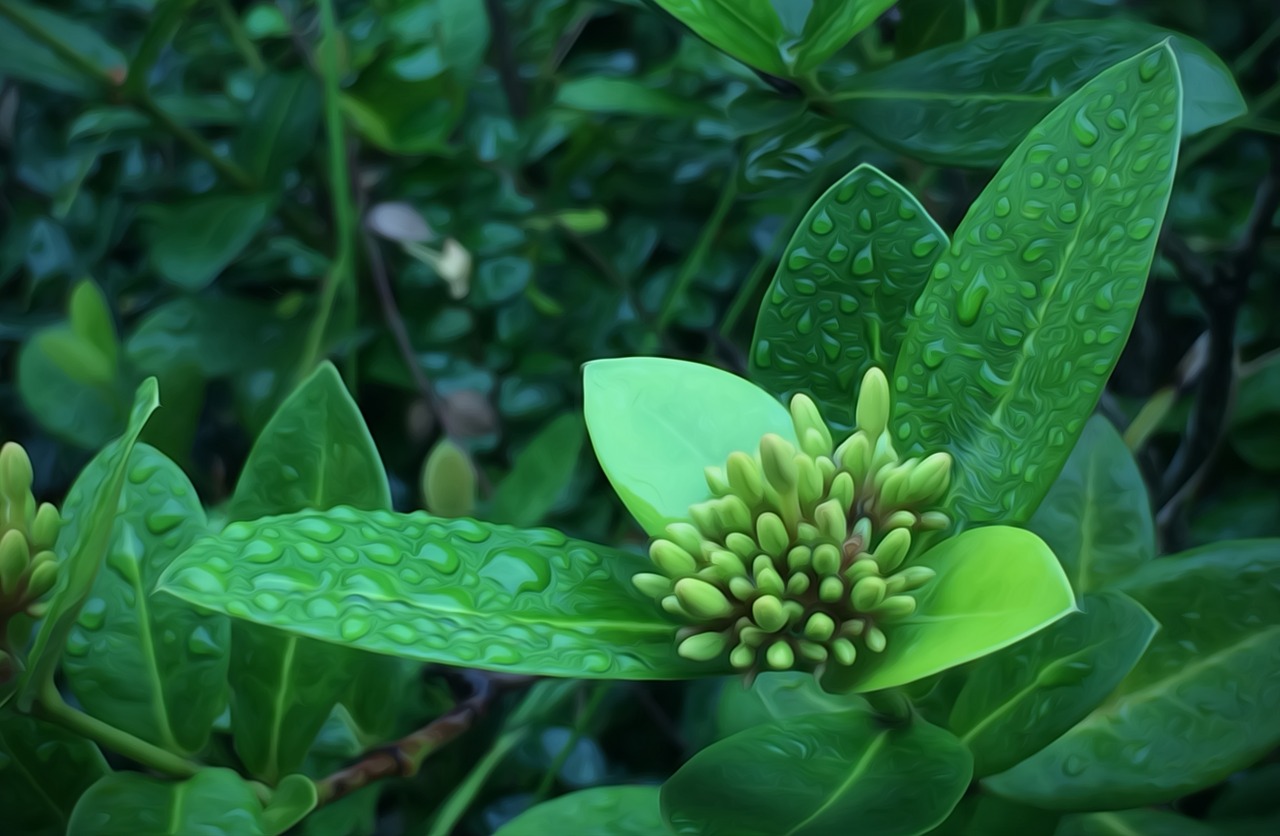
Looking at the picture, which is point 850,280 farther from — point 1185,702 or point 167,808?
point 167,808

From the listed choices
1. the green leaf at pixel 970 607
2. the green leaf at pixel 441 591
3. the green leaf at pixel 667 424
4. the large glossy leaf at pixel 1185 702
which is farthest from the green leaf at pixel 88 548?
the large glossy leaf at pixel 1185 702

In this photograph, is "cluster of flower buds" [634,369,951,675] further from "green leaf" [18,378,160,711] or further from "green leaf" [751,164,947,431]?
"green leaf" [18,378,160,711]

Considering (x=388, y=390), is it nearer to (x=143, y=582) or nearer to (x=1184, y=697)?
(x=143, y=582)

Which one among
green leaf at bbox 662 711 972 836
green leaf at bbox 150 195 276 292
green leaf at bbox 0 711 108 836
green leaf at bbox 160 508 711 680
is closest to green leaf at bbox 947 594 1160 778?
green leaf at bbox 662 711 972 836

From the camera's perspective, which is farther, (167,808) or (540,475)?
(540,475)

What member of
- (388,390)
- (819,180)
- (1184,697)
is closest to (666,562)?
(1184,697)

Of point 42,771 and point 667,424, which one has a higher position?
point 667,424

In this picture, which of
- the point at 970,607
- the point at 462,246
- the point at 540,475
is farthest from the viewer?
the point at 462,246

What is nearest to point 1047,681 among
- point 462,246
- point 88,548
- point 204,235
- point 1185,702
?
point 1185,702
